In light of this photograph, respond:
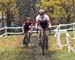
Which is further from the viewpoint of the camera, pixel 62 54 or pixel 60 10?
Answer: pixel 60 10

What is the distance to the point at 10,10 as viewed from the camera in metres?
49.0

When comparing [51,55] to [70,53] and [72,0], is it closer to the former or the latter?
[70,53]

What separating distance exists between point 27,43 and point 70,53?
3585 millimetres

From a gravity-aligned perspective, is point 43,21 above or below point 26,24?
above

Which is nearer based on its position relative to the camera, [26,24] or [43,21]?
[43,21]

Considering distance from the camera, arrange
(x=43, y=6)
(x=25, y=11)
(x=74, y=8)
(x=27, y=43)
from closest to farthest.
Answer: (x=27, y=43) → (x=43, y=6) → (x=74, y=8) → (x=25, y=11)

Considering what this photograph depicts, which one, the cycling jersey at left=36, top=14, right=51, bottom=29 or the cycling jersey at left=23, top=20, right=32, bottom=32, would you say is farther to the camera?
the cycling jersey at left=23, top=20, right=32, bottom=32

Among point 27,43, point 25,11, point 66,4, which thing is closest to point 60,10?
point 66,4

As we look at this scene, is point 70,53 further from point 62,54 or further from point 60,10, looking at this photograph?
point 60,10

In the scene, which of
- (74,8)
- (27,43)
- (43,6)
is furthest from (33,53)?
(74,8)

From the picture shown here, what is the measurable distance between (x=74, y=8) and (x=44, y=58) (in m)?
34.1

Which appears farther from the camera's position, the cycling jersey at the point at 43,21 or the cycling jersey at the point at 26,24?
the cycling jersey at the point at 26,24

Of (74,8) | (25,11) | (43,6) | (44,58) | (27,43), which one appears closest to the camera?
(44,58)

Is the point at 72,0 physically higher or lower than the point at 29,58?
higher
